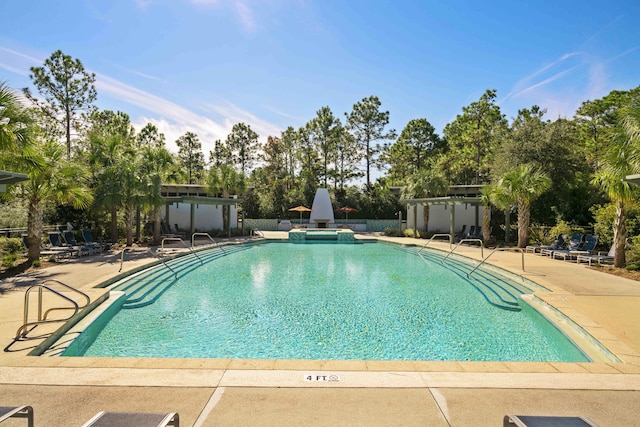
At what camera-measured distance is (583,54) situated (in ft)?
43.7

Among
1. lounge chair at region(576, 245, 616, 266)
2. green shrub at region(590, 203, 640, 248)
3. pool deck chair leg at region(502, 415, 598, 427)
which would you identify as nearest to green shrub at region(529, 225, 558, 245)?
green shrub at region(590, 203, 640, 248)

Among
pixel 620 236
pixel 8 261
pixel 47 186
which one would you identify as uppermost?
pixel 47 186

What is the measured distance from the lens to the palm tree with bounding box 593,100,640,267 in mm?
7586

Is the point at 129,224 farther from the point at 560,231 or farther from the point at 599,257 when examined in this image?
the point at 560,231

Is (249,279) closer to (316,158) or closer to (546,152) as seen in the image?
(546,152)

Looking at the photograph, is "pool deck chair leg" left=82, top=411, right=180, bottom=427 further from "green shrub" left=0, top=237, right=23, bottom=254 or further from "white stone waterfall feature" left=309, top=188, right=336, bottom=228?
"white stone waterfall feature" left=309, top=188, right=336, bottom=228

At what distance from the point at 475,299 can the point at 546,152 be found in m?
13.4

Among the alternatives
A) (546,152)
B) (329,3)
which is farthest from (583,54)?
(329,3)

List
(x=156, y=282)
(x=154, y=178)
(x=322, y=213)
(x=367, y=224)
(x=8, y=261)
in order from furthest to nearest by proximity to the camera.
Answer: (x=367, y=224), (x=322, y=213), (x=154, y=178), (x=8, y=261), (x=156, y=282)

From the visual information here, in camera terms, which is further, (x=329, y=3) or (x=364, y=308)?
(x=329, y=3)

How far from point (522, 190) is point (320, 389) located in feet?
48.7

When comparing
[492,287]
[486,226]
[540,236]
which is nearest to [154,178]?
[492,287]

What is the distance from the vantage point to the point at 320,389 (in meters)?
3.40

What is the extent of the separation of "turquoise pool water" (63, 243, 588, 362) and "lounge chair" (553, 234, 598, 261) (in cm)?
416
